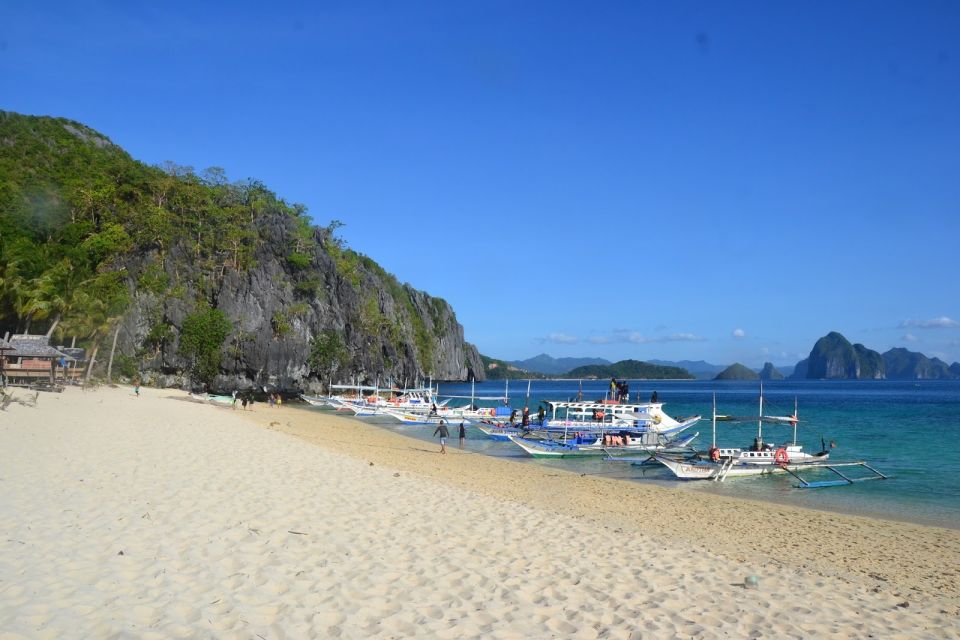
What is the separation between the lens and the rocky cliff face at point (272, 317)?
69625 millimetres

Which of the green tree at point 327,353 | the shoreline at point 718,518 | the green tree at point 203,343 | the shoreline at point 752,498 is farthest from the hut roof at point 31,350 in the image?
the green tree at point 327,353

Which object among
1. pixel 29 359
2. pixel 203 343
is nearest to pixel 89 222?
pixel 203 343

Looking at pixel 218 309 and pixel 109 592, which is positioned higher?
pixel 218 309

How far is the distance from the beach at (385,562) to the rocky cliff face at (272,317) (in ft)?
185

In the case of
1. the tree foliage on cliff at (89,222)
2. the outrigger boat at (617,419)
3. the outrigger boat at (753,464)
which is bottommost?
the outrigger boat at (753,464)

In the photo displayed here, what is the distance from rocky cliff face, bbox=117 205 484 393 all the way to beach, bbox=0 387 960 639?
56.2 meters

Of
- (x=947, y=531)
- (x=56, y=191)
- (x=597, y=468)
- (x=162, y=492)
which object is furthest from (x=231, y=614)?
(x=56, y=191)

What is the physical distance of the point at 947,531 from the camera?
58.0 feet

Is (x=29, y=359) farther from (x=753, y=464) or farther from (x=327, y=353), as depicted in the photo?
(x=327, y=353)

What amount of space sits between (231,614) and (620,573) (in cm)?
536

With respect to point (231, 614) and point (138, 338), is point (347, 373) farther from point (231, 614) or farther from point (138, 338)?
point (231, 614)

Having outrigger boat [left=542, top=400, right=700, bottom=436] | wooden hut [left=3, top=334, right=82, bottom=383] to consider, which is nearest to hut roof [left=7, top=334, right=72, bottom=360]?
wooden hut [left=3, top=334, right=82, bottom=383]

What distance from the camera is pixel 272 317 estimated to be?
78625 mm

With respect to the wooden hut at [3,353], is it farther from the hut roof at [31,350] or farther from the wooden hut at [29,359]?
the hut roof at [31,350]
